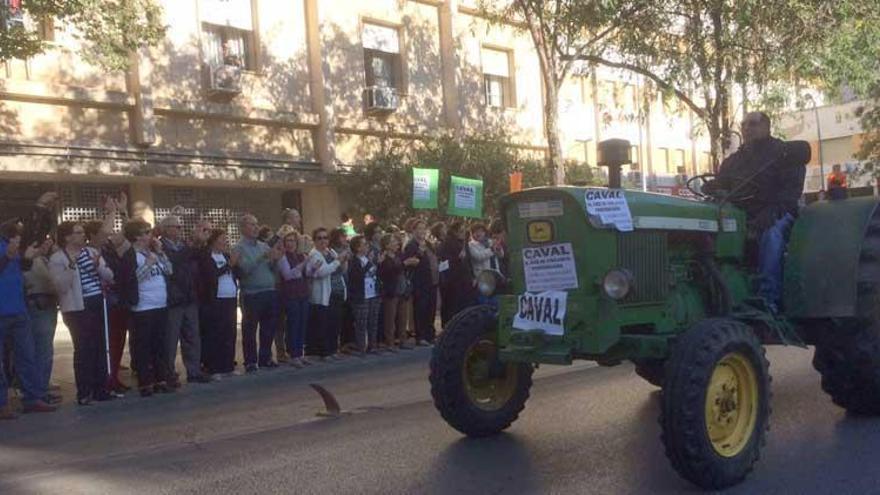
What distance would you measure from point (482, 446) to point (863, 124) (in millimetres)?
26845

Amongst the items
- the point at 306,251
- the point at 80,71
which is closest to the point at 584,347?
the point at 306,251

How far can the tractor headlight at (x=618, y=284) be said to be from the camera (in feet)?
19.8

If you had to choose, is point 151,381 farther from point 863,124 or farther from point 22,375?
point 863,124

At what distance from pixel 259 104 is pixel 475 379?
14.5 metres

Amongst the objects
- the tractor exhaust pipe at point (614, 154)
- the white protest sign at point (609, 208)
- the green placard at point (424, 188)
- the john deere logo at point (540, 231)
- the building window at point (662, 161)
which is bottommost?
the john deere logo at point (540, 231)

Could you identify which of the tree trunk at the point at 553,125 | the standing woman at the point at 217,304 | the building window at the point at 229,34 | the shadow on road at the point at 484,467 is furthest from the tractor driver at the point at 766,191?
the building window at the point at 229,34

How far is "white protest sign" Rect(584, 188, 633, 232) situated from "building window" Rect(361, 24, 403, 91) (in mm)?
17023

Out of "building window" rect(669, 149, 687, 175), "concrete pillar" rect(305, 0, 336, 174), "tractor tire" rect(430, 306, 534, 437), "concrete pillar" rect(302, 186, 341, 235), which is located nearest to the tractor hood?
"tractor tire" rect(430, 306, 534, 437)

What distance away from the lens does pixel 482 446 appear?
23.1 ft

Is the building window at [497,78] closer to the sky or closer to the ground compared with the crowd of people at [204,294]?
closer to the sky

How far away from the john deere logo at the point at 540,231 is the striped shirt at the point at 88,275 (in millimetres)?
5525

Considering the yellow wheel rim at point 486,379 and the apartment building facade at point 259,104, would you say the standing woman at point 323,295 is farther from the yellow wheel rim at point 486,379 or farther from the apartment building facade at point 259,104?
the yellow wheel rim at point 486,379

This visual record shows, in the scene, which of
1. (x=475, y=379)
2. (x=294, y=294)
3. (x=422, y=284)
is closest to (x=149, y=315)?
(x=294, y=294)

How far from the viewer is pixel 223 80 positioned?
765 inches
